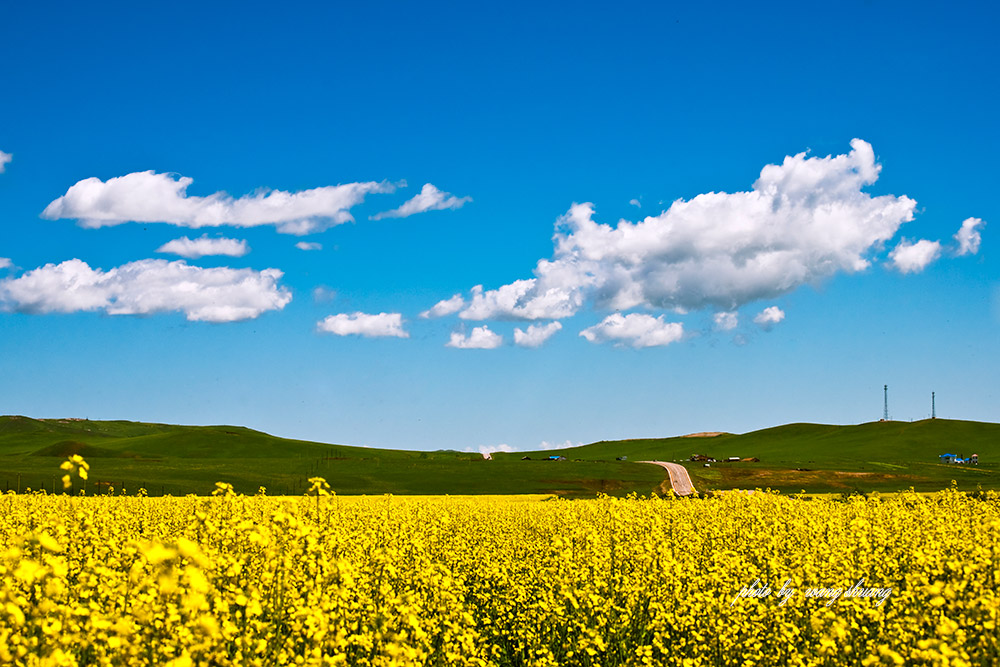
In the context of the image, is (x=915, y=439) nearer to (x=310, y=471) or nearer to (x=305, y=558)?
(x=310, y=471)

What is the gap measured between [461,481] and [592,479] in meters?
15.2

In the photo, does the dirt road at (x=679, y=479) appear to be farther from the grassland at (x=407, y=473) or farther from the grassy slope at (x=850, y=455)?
the grassy slope at (x=850, y=455)

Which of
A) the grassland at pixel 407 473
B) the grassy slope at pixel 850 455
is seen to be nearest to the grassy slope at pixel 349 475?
the grassland at pixel 407 473

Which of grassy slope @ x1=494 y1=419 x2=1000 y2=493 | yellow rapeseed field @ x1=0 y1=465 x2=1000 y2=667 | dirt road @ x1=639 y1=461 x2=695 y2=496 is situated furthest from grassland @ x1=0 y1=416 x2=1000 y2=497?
yellow rapeseed field @ x1=0 y1=465 x2=1000 y2=667

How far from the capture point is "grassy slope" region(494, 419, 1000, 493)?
9619 centimetres

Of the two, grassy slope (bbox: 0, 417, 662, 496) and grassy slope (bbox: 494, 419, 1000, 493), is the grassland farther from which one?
grassy slope (bbox: 494, 419, 1000, 493)

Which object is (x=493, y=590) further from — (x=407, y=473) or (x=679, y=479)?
(x=679, y=479)

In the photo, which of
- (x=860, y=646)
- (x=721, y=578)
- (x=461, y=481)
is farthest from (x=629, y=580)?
(x=461, y=481)

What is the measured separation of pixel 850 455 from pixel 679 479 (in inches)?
3158

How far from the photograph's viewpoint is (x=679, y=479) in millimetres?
96125

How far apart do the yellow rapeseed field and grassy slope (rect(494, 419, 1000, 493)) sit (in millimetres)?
73823

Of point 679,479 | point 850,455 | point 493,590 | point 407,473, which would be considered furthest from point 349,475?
point 850,455

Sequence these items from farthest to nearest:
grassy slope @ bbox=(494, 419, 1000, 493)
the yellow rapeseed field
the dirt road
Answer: grassy slope @ bbox=(494, 419, 1000, 493)
the dirt road
the yellow rapeseed field

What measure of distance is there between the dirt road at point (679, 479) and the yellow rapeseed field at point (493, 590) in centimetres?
6071
